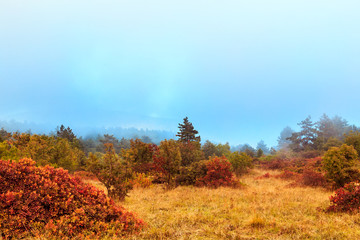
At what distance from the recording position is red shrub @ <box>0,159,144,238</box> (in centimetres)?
399

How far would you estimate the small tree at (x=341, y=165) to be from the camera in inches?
392

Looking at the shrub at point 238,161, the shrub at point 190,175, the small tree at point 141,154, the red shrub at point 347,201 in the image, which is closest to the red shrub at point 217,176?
the shrub at point 190,175

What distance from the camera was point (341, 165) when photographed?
10.2 meters

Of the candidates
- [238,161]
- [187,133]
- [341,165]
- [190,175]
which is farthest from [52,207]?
[187,133]

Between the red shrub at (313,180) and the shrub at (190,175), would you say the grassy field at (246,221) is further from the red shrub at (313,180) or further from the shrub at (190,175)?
the shrub at (190,175)

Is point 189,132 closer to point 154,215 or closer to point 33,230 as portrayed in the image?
point 154,215

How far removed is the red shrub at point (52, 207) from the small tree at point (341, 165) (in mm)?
10235

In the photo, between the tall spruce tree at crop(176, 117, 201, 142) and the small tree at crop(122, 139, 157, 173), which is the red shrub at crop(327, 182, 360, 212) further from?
the tall spruce tree at crop(176, 117, 201, 142)

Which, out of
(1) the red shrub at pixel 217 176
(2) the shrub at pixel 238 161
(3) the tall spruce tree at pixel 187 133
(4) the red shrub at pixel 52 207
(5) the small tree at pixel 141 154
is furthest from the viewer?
(3) the tall spruce tree at pixel 187 133

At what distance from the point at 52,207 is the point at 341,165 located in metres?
12.3

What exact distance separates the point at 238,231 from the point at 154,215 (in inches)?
96.3

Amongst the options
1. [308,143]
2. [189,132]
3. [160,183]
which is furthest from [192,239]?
[308,143]

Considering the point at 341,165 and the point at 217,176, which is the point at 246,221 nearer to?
the point at 217,176

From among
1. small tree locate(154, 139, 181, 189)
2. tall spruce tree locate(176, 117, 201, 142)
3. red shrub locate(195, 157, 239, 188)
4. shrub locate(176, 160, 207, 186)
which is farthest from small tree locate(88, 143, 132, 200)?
tall spruce tree locate(176, 117, 201, 142)
